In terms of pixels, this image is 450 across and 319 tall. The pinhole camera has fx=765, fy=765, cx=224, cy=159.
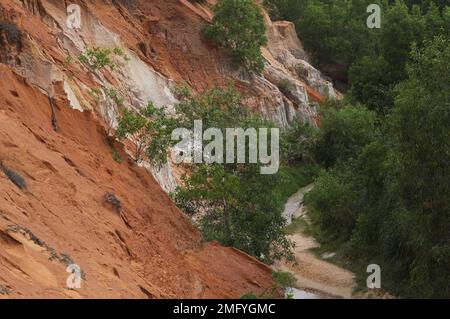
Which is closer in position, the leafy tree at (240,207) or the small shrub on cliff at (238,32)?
the leafy tree at (240,207)

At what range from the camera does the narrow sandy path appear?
26406mm

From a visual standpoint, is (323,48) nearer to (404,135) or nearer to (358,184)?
(358,184)

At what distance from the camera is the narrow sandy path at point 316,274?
26.4m

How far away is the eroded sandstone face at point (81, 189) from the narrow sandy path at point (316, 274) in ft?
15.0

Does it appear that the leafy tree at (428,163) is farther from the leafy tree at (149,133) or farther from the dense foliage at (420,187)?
the leafy tree at (149,133)

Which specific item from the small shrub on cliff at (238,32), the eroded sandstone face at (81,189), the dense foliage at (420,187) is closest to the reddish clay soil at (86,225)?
the eroded sandstone face at (81,189)

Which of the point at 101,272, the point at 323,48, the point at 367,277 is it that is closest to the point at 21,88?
the point at 101,272

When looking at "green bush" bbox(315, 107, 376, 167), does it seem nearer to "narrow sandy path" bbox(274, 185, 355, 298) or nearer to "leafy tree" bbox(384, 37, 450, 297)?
"narrow sandy path" bbox(274, 185, 355, 298)

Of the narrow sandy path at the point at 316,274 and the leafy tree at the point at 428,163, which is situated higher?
the leafy tree at the point at 428,163

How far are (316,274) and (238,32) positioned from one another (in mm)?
21155

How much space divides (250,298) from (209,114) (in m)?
13.2

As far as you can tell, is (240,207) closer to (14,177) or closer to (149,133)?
(149,133)

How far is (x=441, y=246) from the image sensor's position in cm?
1784

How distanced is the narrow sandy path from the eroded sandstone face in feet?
15.0
